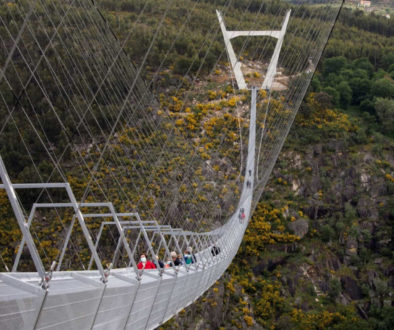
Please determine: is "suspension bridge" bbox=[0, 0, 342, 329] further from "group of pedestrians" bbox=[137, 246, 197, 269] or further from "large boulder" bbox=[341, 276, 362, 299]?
"large boulder" bbox=[341, 276, 362, 299]

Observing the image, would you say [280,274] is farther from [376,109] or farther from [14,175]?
[376,109]

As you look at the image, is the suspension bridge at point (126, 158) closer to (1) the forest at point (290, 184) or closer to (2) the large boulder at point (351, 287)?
(1) the forest at point (290, 184)

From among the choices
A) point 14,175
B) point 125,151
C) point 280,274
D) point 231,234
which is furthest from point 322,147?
A: point 231,234

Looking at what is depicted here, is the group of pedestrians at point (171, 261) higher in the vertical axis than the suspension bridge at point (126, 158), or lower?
higher

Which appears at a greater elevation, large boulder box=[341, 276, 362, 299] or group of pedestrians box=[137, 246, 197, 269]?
group of pedestrians box=[137, 246, 197, 269]

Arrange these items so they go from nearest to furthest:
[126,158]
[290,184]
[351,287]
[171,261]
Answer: [171,261], [126,158], [351,287], [290,184]

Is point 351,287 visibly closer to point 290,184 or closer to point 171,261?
point 290,184

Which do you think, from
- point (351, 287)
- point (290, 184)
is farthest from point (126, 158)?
point (351, 287)

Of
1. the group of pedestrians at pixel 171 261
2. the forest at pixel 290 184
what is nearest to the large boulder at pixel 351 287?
the forest at pixel 290 184

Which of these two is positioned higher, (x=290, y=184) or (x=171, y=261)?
(x=171, y=261)

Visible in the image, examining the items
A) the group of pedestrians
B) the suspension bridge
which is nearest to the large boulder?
the suspension bridge

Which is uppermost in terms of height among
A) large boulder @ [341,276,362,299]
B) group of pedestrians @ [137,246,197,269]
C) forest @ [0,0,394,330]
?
group of pedestrians @ [137,246,197,269]
